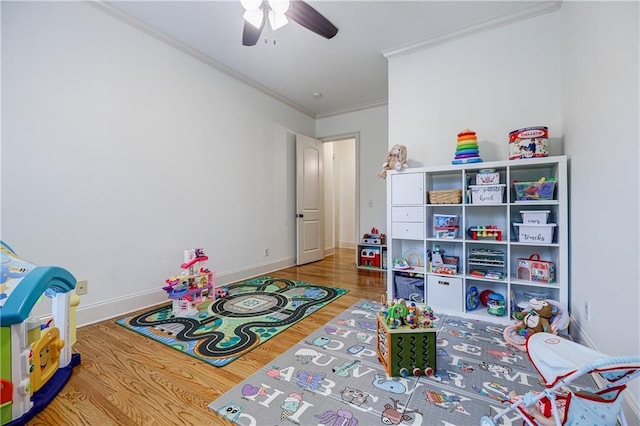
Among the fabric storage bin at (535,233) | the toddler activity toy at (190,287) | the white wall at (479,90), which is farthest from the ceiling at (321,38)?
the toddler activity toy at (190,287)

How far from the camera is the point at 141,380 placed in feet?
4.84

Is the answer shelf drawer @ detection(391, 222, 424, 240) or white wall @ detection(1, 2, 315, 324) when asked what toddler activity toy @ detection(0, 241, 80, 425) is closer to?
white wall @ detection(1, 2, 315, 324)

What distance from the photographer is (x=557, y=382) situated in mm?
850

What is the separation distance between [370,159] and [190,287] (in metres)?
3.25

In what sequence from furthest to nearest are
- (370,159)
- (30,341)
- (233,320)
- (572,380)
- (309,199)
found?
(309,199) < (370,159) < (233,320) < (30,341) < (572,380)

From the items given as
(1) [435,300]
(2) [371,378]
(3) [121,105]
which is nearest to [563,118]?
(1) [435,300]

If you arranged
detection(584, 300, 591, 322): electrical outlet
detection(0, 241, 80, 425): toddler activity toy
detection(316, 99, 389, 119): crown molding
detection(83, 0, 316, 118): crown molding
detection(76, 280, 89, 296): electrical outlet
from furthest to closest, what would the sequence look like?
1. detection(316, 99, 389, 119): crown molding
2. detection(83, 0, 316, 118): crown molding
3. detection(76, 280, 89, 296): electrical outlet
4. detection(584, 300, 591, 322): electrical outlet
5. detection(0, 241, 80, 425): toddler activity toy

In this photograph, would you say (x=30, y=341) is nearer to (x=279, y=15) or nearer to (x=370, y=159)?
(x=279, y=15)

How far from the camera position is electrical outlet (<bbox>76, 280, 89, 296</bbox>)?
7.04ft

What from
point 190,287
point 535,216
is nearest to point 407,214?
point 535,216

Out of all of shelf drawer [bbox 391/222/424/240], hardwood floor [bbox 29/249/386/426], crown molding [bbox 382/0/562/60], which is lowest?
hardwood floor [bbox 29/249/386/426]

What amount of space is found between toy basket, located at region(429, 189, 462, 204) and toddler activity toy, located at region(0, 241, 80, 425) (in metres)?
2.71

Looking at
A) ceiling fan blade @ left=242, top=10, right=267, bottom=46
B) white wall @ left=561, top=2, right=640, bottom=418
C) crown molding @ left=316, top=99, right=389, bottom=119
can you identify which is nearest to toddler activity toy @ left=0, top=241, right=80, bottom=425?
ceiling fan blade @ left=242, top=10, right=267, bottom=46

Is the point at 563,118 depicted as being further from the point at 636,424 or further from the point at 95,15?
the point at 95,15
